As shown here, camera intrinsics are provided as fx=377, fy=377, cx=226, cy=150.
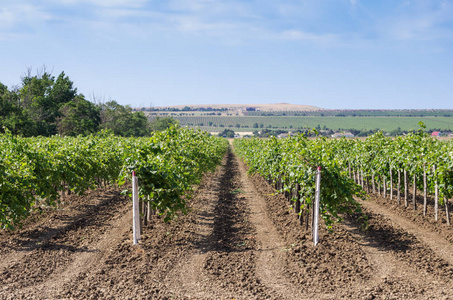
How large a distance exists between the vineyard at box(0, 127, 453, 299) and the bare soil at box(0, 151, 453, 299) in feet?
0.08

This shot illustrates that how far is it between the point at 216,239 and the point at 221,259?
1.32 metres

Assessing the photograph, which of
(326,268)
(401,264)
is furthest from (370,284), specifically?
(401,264)

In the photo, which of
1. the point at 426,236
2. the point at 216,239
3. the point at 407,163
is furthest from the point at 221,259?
the point at 407,163

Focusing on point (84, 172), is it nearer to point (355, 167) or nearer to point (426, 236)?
point (426, 236)

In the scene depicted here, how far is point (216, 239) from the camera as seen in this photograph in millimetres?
8016

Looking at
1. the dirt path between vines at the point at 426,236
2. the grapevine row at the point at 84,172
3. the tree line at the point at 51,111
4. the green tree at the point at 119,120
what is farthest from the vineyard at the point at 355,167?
the green tree at the point at 119,120

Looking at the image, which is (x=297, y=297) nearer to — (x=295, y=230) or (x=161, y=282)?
(x=161, y=282)

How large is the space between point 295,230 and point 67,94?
54544mm

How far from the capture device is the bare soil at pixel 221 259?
544 cm

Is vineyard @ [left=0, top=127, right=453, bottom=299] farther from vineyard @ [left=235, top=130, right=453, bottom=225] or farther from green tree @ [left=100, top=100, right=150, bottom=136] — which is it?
green tree @ [left=100, top=100, right=150, bottom=136]

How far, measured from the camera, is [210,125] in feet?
561

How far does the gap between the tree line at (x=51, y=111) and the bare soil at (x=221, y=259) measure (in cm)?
3177

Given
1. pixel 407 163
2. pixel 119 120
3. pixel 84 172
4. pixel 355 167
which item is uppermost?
pixel 119 120

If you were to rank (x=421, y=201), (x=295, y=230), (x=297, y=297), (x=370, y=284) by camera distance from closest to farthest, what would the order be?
(x=297, y=297), (x=370, y=284), (x=295, y=230), (x=421, y=201)
